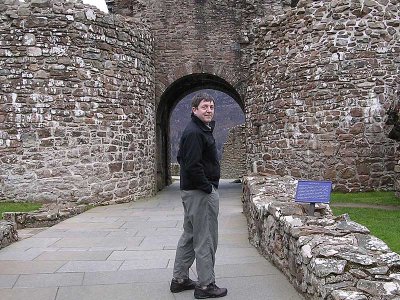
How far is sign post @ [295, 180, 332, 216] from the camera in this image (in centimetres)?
505

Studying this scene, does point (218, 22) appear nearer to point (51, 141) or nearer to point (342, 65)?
point (342, 65)

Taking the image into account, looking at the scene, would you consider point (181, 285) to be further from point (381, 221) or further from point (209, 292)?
point (381, 221)

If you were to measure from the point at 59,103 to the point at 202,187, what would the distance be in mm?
8112

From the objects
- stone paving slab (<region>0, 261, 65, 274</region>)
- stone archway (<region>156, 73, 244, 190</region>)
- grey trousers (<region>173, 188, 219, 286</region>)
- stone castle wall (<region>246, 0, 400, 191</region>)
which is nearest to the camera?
grey trousers (<region>173, 188, 219, 286</region>)

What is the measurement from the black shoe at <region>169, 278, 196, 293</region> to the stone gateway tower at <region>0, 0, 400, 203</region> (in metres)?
7.52

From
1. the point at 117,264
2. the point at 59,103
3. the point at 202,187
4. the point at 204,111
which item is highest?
the point at 59,103

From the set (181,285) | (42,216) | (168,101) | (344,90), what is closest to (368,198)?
(344,90)

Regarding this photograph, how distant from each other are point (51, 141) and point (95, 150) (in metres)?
1.09

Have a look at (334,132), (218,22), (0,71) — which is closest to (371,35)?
(334,132)

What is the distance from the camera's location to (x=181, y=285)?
4531 mm

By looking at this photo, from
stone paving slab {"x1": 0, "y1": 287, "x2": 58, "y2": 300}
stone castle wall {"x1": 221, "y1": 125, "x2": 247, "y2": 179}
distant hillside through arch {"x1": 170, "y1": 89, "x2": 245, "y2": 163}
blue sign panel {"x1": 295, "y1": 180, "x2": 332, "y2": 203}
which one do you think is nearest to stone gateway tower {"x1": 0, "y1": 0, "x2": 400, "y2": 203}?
stone paving slab {"x1": 0, "y1": 287, "x2": 58, "y2": 300}

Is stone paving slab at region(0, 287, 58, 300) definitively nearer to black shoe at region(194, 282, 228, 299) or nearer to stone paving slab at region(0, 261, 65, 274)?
stone paving slab at region(0, 261, 65, 274)

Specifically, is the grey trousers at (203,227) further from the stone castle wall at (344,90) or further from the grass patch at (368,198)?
the stone castle wall at (344,90)

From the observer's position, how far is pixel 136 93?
13.2 metres
